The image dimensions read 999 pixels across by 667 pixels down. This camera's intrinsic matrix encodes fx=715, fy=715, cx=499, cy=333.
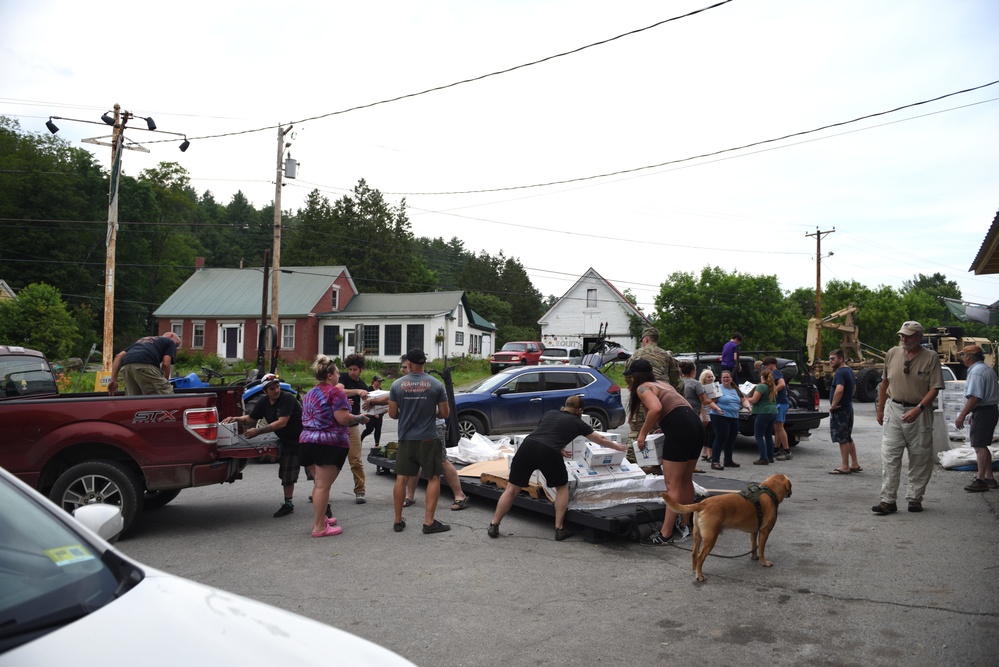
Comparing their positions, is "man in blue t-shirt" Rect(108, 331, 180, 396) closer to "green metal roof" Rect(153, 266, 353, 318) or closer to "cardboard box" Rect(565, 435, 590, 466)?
"cardboard box" Rect(565, 435, 590, 466)

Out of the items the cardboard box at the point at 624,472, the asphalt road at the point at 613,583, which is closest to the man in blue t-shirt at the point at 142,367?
the asphalt road at the point at 613,583

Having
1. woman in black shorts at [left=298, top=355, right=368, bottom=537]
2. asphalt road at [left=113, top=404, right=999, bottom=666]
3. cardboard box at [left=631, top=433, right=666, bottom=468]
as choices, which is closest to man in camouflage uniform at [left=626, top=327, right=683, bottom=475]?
cardboard box at [left=631, top=433, right=666, bottom=468]

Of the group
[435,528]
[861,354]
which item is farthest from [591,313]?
[435,528]

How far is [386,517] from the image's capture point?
319 inches

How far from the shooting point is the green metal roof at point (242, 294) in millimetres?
43625

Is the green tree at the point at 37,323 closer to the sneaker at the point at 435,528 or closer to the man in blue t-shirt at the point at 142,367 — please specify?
the man in blue t-shirt at the point at 142,367

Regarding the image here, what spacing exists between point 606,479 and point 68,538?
5.73 meters

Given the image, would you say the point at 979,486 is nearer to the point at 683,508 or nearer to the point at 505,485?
the point at 683,508

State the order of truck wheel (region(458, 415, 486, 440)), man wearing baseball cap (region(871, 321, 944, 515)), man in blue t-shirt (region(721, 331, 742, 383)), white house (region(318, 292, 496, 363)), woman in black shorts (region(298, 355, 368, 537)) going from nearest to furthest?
1. woman in black shorts (region(298, 355, 368, 537))
2. man wearing baseball cap (region(871, 321, 944, 515))
3. truck wheel (region(458, 415, 486, 440))
4. man in blue t-shirt (region(721, 331, 742, 383))
5. white house (region(318, 292, 496, 363))

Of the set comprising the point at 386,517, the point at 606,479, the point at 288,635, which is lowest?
the point at 386,517

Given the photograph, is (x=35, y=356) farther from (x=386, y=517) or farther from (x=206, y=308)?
(x=206, y=308)

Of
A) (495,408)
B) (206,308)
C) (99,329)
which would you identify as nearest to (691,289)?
(206,308)

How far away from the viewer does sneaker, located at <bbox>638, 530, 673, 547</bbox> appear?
271 inches

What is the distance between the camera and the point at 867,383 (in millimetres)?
24516
